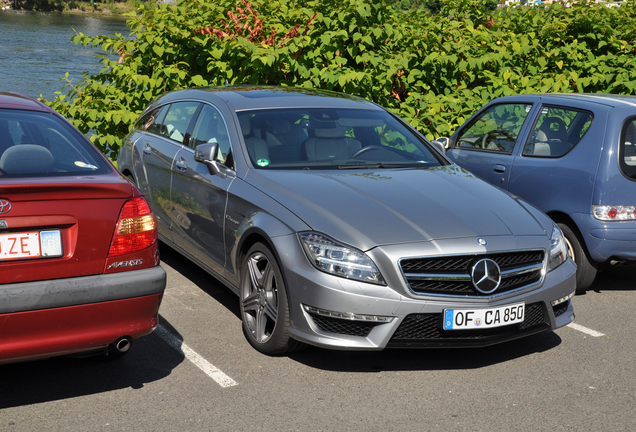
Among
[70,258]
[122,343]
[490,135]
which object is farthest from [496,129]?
[70,258]

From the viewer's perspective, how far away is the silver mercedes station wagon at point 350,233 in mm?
3861

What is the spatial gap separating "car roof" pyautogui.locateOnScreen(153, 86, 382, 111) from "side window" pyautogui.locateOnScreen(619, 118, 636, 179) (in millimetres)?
1938

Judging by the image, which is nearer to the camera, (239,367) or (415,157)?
(239,367)

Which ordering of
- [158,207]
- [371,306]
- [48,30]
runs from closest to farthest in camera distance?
1. [371,306]
2. [158,207]
3. [48,30]

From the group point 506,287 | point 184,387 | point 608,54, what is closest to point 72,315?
point 184,387

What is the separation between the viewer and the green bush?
8828mm

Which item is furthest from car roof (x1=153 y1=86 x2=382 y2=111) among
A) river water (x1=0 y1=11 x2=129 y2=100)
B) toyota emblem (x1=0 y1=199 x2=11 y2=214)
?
river water (x1=0 y1=11 x2=129 y2=100)

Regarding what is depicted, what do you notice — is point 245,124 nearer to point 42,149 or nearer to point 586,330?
point 42,149

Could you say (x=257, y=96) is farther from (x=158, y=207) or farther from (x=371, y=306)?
(x=371, y=306)

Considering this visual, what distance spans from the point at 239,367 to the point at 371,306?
91 centimetres

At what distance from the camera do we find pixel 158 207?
6.06 meters

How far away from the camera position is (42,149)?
371cm

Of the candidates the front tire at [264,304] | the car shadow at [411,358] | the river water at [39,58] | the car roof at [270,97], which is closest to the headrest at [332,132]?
the car roof at [270,97]

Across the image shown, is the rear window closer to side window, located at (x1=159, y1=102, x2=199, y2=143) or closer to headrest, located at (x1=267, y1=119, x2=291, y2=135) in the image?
headrest, located at (x1=267, y1=119, x2=291, y2=135)
